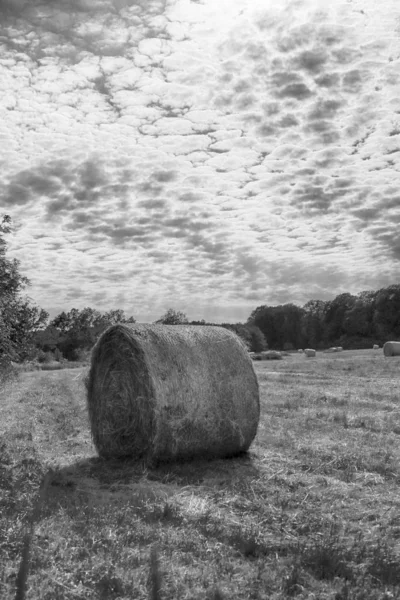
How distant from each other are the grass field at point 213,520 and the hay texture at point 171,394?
16.5 inches

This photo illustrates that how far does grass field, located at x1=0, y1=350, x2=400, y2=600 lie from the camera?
5.23m

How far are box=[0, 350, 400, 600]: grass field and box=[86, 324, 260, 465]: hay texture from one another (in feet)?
1.37

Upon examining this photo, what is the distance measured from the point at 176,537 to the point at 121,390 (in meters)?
4.91

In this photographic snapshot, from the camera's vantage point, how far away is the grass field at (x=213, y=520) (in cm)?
523

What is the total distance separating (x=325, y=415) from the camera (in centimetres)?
1411

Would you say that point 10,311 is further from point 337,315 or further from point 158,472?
point 337,315

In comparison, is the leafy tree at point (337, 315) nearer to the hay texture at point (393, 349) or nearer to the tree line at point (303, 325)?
the tree line at point (303, 325)

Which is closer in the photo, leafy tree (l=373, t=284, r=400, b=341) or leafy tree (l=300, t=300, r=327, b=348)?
leafy tree (l=373, t=284, r=400, b=341)

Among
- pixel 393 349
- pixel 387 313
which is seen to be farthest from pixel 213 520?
pixel 387 313

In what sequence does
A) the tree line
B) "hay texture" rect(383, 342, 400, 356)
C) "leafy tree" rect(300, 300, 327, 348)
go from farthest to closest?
"leafy tree" rect(300, 300, 327, 348)
the tree line
"hay texture" rect(383, 342, 400, 356)

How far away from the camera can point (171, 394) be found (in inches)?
397

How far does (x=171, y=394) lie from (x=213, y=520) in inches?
138

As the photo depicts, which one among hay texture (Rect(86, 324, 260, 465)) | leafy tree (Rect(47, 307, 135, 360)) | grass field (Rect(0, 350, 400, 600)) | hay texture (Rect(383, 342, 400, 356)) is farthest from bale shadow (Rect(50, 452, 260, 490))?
leafy tree (Rect(47, 307, 135, 360))

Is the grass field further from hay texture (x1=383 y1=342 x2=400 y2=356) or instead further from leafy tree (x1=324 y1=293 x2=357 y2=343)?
leafy tree (x1=324 y1=293 x2=357 y2=343)
